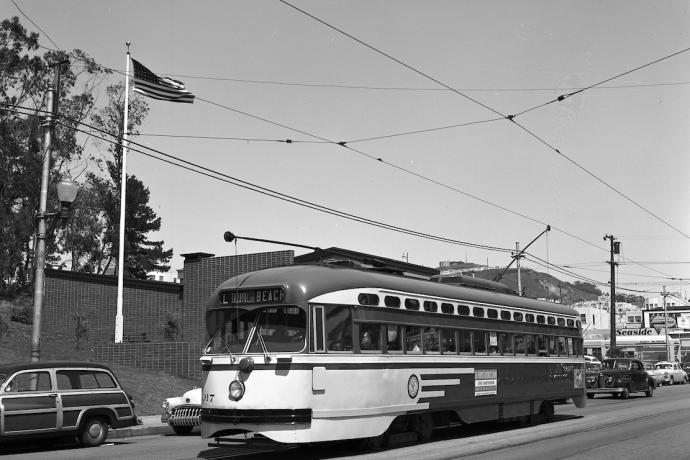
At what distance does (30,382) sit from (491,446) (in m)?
8.26

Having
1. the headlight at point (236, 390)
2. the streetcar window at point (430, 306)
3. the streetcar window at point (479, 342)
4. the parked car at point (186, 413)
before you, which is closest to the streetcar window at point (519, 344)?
the streetcar window at point (479, 342)

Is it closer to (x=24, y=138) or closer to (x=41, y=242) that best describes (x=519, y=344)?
(x=41, y=242)

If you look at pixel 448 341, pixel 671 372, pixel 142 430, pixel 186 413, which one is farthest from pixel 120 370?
pixel 671 372

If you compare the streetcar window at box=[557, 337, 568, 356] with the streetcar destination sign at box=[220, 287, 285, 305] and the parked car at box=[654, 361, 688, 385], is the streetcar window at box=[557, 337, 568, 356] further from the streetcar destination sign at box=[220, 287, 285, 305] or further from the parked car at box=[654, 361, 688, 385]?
the parked car at box=[654, 361, 688, 385]

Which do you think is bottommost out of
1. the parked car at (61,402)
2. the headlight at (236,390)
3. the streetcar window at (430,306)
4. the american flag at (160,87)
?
the parked car at (61,402)

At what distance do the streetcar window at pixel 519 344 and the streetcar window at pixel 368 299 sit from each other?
5.33m

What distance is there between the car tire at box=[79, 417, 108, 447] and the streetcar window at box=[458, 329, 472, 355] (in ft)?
23.2

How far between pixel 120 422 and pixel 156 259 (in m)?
56.1

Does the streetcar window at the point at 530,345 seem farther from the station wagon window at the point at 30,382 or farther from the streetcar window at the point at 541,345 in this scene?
the station wagon window at the point at 30,382

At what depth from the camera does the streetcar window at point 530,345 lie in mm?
16720

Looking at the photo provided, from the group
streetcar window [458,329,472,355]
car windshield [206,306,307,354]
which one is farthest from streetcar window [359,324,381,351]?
streetcar window [458,329,472,355]

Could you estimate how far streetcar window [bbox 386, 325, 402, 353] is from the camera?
40.5 ft

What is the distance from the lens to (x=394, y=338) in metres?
12.5

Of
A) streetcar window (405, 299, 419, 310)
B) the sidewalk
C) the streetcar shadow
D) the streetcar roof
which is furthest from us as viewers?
the sidewalk
